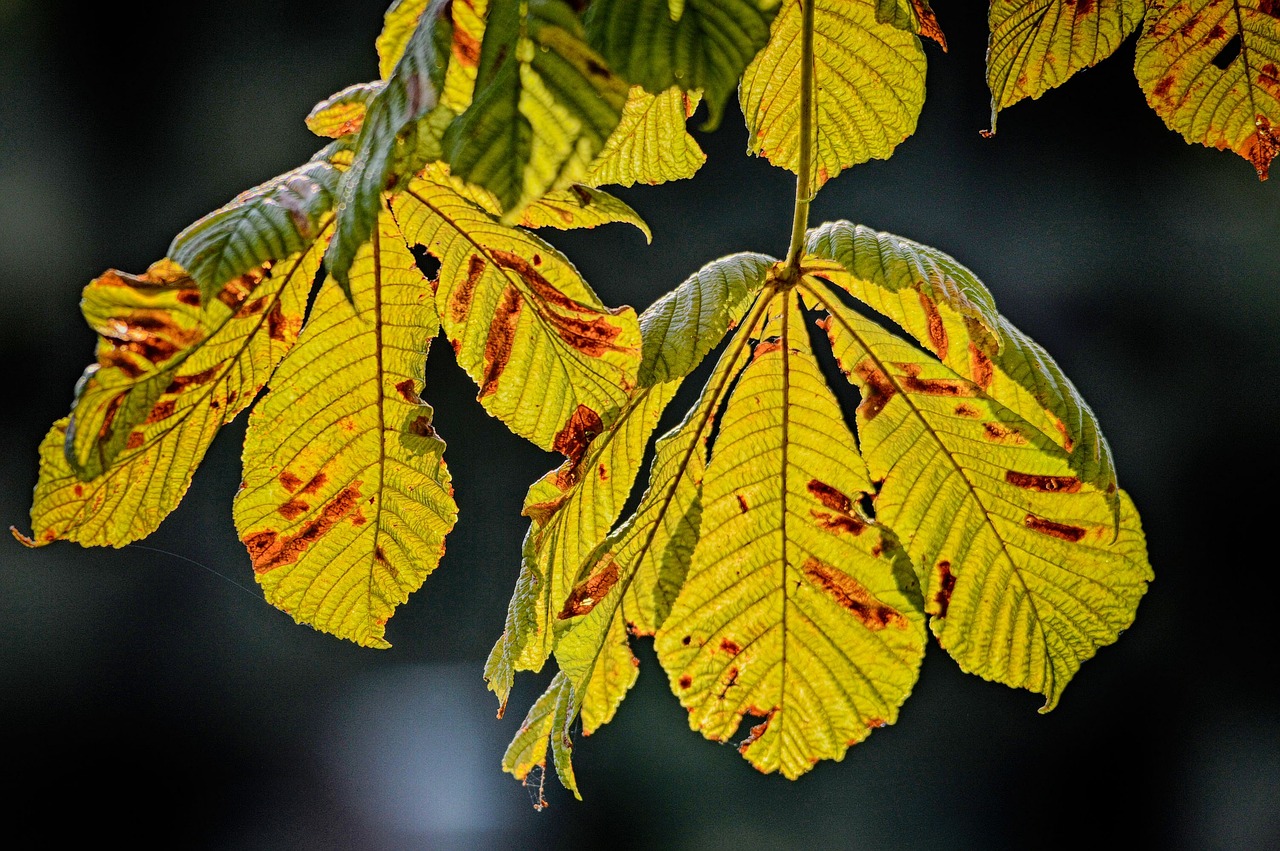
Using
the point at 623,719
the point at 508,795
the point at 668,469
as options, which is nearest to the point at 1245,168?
the point at 623,719

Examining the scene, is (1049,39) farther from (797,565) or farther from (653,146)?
(797,565)

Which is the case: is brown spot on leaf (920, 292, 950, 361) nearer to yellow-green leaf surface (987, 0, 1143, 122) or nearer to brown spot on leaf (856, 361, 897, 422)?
brown spot on leaf (856, 361, 897, 422)

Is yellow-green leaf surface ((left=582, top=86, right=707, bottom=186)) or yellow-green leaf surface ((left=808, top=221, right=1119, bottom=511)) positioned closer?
yellow-green leaf surface ((left=808, top=221, right=1119, bottom=511))

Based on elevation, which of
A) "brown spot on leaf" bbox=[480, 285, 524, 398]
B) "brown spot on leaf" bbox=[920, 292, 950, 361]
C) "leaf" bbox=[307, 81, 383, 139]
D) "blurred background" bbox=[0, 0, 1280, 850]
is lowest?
"blurred background" bbox=[0, 0, 1280, 850]

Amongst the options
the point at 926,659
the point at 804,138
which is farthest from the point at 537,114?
the point at 926,659

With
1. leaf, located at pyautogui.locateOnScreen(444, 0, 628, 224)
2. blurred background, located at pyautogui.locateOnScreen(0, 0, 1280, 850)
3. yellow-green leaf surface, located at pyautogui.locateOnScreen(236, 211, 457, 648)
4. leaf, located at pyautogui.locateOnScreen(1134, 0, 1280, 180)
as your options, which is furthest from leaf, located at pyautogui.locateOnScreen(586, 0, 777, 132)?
blurred background, located at pyautogui.locateOnScreen(0, 0, 1280, 850)

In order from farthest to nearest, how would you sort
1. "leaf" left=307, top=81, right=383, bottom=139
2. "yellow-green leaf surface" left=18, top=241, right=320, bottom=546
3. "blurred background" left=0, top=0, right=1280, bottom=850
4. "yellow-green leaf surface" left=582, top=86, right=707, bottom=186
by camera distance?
"blurred background" left=0, top=0, right=1280, bottom=850 < "yellow-green leaf surface" left=582, top=86, right=707, bottom=186 < "leaf" left=307, top=81, right=383, bottom=139 < "yellow-green leaf surface" left=18, top=241, right=320, bottom=546

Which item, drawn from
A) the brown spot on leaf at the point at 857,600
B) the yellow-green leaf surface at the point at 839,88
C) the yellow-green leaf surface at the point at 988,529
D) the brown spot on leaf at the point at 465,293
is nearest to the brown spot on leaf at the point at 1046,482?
the yellow-green leaf surface at the point at 988,529
